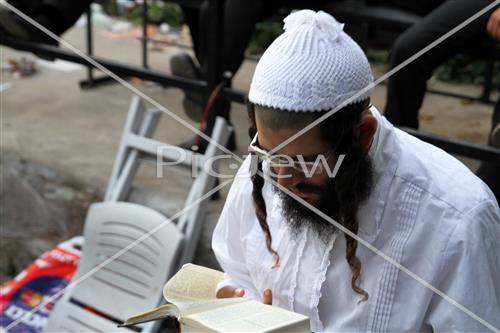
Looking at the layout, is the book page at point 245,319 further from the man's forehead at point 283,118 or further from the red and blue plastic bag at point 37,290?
the red and blue plastic bag at point 37,290

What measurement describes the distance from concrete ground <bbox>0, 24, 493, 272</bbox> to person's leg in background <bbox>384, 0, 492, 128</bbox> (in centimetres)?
79

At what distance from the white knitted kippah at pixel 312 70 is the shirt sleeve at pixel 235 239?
0.40 metres

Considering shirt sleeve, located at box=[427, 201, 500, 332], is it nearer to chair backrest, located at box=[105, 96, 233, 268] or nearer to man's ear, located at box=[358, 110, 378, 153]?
man's ear, located at box=[358, 110, 378, 153]

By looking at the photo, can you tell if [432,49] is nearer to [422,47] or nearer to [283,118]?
[422,47]

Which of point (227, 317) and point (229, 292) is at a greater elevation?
point (227, 317)

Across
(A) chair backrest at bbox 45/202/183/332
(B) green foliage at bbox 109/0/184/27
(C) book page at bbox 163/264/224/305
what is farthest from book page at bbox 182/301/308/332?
(B) green foliage at bbox 109/0/184/27

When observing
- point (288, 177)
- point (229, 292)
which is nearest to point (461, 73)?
point (229, 292)

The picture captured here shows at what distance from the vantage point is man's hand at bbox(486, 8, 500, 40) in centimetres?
262

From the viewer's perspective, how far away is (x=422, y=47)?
281 centimetres

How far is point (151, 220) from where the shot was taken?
2934 mm

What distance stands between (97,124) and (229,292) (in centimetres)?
279

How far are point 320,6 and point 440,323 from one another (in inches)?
84.6

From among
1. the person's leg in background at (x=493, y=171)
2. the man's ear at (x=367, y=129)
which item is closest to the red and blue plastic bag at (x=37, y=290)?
the person's leg in background at (x=493, y=171)

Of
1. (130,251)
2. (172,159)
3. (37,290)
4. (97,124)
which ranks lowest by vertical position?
(37,290)
